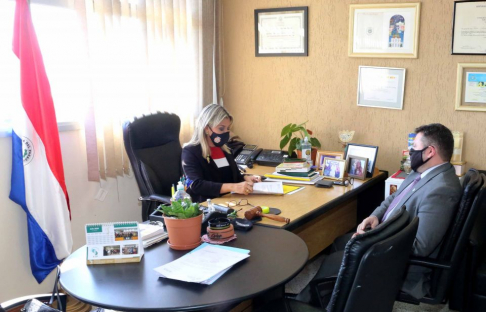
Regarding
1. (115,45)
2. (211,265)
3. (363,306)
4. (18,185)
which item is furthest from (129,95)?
(363,306)

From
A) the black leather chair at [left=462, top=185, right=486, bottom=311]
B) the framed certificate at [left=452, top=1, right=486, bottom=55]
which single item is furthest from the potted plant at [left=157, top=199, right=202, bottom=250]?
the framed certificate at [left=452, top=1, right=486, bottom=55]

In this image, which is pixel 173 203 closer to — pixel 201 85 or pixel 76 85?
pixel 76 85

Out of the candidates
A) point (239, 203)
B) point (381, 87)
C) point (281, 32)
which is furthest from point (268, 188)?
point (281, 32)

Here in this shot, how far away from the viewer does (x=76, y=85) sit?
3137 millimetres

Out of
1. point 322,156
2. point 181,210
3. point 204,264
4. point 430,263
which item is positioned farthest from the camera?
point 322,156

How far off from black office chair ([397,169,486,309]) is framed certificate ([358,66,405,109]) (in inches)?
55.7

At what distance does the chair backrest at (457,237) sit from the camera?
2164mm

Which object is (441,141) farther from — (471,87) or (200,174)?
(200,174)

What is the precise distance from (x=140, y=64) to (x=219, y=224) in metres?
1.90

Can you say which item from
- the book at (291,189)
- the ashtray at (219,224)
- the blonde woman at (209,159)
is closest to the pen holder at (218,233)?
the ashtray at (219,224)

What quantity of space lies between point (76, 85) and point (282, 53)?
5.71 ft

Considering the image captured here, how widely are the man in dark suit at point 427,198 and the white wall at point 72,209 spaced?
5.82ft

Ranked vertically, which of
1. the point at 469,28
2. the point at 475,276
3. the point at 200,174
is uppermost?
the point at 469,28

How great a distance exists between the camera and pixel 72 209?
321cm
